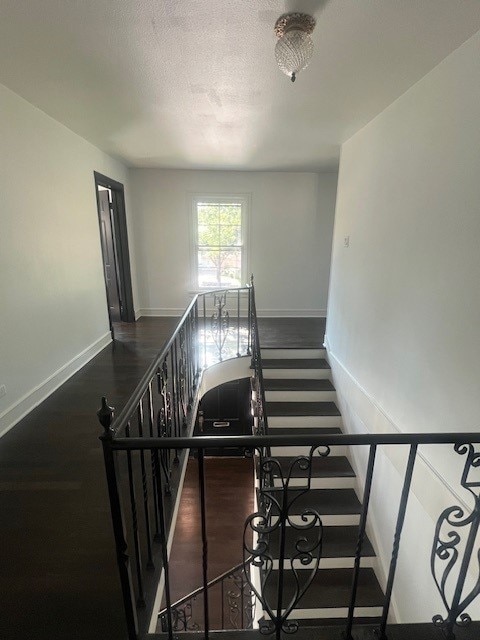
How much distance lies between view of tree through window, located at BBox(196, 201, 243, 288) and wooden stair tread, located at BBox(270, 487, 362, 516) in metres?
3.55

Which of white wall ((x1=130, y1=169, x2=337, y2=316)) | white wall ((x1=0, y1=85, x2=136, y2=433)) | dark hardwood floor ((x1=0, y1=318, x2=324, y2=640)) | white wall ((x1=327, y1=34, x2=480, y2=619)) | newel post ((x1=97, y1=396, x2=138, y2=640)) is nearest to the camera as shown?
newel post ((x1=97, y1=396, x2=138, y2=640))

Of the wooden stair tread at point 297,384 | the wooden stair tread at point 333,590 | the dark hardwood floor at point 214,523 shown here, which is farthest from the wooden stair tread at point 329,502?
the dark hardwood floor at point 214,523

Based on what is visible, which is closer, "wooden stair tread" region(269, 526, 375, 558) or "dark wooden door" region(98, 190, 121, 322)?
"wooden stair tread" region(269, 526, 375, 558)

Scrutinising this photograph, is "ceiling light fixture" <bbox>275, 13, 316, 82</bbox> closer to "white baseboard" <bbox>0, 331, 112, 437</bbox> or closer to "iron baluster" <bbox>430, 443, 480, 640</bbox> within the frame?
"iron baluster" <bbox>430, 443, 480, 640</bbox>

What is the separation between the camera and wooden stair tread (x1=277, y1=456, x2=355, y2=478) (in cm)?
341

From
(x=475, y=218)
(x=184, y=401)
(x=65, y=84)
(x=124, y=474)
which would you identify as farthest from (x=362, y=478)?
(x=65, y=84)

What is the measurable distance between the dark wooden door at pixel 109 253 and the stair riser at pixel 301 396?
260 cm

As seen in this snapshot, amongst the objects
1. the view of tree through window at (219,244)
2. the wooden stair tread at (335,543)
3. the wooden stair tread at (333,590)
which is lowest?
the wooden stair tread at (333,590)

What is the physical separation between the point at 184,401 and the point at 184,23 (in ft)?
7.93

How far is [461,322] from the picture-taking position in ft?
5.69

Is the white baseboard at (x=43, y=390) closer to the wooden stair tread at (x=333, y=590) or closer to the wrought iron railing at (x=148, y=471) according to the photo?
the wrought iron railing at (x=148, y=471)

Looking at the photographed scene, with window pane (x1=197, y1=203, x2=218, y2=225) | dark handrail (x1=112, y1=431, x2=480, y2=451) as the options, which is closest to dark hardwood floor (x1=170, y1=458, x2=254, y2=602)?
dark handrail (x1=112, y1=431, x2=480, y2=451)

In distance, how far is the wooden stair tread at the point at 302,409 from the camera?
386 cm

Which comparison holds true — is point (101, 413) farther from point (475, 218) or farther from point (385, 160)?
point (385, 160)
